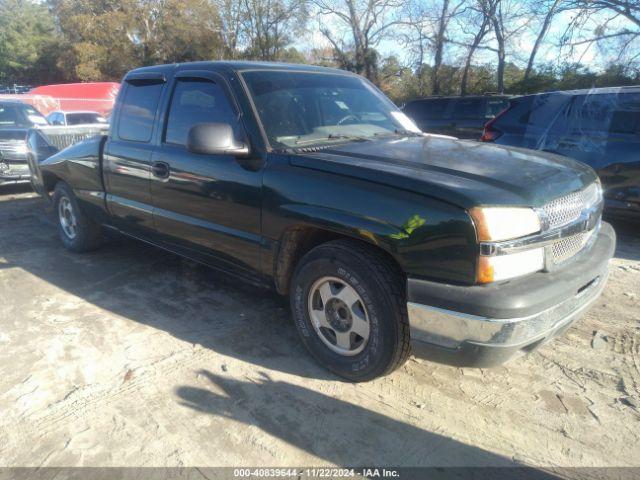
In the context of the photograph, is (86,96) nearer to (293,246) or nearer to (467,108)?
(467,108)

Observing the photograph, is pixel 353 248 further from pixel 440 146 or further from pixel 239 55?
pixel 239 55

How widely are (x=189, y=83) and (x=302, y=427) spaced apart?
2.61 metres

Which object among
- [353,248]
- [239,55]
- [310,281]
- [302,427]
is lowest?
[302,427]

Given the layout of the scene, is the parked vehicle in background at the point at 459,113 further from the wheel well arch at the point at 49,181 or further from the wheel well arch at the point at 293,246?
the wheel well arch at the point at 293,246

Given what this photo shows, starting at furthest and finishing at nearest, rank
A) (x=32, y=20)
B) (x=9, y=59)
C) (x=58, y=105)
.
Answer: (x=32, y=20), (x=9, y=59), (x=58, y=105)

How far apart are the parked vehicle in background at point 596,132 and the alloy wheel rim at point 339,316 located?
156 inches

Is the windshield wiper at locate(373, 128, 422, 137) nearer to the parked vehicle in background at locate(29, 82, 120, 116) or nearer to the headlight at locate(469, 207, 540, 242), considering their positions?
the headlight at locate(469, 207, 540, 242)

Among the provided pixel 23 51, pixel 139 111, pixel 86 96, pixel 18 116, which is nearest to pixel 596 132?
pixel 139 111

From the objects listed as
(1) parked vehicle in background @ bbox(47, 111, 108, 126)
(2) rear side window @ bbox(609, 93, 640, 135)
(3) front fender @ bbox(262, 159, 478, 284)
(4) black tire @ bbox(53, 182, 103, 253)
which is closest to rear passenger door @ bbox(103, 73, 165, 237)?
(4) black tire @ bbox(53, 182, 103, 253)

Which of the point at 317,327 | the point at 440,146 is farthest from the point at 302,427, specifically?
the point at 440,146

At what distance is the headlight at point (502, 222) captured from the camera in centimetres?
224

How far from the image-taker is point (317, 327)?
9.82 feet

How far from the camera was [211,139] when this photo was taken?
9.68 feet

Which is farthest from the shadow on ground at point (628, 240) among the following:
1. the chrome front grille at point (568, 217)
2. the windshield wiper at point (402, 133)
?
the windshield wiper at point (402, 133)
